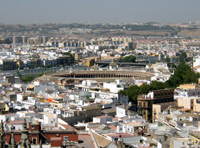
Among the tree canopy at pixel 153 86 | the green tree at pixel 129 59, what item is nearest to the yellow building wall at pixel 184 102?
the tree canopy at pixel 153 86

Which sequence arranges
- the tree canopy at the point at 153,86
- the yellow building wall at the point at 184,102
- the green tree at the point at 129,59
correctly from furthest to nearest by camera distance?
1. the green tree at the point at 129,59
2. the tree canopy at the point at 153,86
3. the yellow building wall at the point at 184,102

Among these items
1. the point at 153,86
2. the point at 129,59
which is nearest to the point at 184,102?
the point at 153,86

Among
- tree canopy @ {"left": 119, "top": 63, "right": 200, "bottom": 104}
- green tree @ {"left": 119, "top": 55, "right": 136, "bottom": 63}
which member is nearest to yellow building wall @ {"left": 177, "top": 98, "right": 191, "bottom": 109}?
tree canopy @ {"left": 119, "top": 63, "right": 200, "bottom": 104}

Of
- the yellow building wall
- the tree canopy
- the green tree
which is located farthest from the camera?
the green tree

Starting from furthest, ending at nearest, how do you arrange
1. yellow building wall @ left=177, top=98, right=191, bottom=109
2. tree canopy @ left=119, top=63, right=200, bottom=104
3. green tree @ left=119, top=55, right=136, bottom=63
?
green tree @ left=119, top=55, right=136, bottom=63 → tree canopy @ left=119, top=63, right=200, bottom=104 → yellow building wall @ left=177, top=98, right=191, bottom=109

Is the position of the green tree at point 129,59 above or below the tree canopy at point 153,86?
below

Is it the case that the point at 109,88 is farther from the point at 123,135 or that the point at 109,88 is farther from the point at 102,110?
the point at 123,135

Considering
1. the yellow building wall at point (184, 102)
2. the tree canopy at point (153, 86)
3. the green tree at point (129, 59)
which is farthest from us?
the green tree at point (129, 59)

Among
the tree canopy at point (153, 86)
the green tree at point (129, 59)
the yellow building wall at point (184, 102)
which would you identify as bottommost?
the green tree at point (129, 59)

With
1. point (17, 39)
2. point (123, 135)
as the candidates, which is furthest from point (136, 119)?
point (17, 39)

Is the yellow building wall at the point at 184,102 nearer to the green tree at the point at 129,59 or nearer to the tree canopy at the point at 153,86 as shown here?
the tree canopy at the point at 153,86

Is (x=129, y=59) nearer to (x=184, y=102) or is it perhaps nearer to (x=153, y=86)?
(x=153, y=86)

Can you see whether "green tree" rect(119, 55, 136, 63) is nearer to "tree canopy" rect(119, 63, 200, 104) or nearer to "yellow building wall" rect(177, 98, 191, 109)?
"tree canopy" rect(119, 63, 200, 104)
